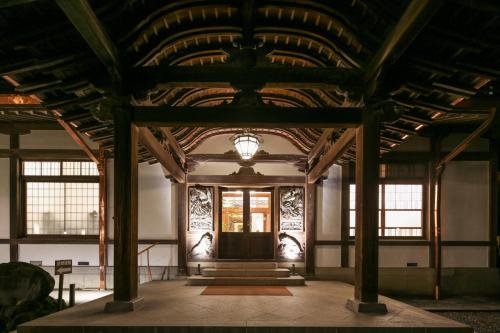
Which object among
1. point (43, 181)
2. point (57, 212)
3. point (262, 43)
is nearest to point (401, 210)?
point (262, 43)

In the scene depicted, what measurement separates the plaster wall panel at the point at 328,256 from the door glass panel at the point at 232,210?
2.59m

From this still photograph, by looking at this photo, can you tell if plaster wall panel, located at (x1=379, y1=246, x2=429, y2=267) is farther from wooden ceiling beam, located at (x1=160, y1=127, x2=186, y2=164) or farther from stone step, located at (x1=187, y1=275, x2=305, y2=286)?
wooden ceiling beam, located at (x1=160, y1=127, x2=186, y2=164)

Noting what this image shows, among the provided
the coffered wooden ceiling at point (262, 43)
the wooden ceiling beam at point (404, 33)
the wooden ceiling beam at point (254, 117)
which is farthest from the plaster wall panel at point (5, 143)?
the wooden ceiling beam at point (404, 33)

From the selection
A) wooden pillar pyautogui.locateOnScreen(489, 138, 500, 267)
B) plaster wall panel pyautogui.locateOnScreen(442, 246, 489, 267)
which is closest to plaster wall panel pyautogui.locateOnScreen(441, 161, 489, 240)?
wooden pillar pyautogui.locateOnScreen(489, 138, 500, 267)

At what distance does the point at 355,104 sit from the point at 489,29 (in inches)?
79.7

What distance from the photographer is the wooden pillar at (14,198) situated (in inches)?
508

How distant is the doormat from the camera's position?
884cm

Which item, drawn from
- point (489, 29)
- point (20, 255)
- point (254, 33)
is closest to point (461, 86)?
point (489, 29)

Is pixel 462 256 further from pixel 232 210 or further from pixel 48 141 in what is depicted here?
pixel 48 141

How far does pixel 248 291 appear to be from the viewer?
30.1 feet

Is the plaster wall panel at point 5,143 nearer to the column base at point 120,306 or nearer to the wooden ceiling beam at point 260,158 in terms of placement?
the wooden ceiling beam at point 260,158

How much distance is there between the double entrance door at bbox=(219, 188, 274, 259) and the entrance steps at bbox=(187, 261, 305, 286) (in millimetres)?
769

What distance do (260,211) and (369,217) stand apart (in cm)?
698

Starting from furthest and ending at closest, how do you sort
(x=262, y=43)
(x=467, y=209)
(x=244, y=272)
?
(x=467, y=209), (x=244, y=272), (x=262, y=43)
